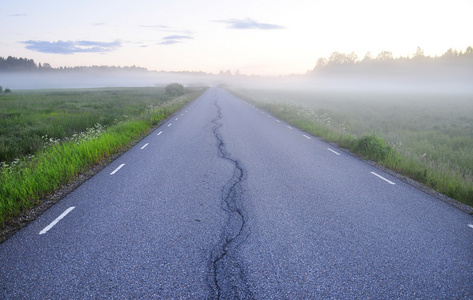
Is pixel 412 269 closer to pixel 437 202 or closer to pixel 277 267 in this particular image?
pixel 277 267

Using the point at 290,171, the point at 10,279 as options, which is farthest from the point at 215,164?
the point at 10,279

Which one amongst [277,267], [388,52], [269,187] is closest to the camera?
[277,267]

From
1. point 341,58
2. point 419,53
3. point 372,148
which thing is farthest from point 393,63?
point 372,148

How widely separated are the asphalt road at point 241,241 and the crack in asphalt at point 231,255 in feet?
0.05

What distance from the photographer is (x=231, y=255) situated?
11.2 ft

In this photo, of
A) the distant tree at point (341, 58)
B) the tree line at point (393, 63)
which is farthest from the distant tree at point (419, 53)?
the distant tree at point (341, 58)

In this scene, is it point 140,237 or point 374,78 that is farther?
point 374,78

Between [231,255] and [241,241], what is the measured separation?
0.36 metres

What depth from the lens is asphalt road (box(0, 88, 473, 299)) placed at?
287 centimetres

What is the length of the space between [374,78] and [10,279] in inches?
5138

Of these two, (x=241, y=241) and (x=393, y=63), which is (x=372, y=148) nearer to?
(x=241, y=241)

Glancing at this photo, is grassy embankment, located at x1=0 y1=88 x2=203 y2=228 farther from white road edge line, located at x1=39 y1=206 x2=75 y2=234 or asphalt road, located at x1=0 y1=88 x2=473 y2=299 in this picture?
white road edge line, located at x1=39 y1=206 x2=75 y2=234

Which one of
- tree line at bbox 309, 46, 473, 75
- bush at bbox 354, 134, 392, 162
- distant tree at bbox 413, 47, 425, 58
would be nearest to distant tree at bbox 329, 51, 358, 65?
tree line at bbox 309, 46, 473, 75

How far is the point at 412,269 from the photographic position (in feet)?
10.5
